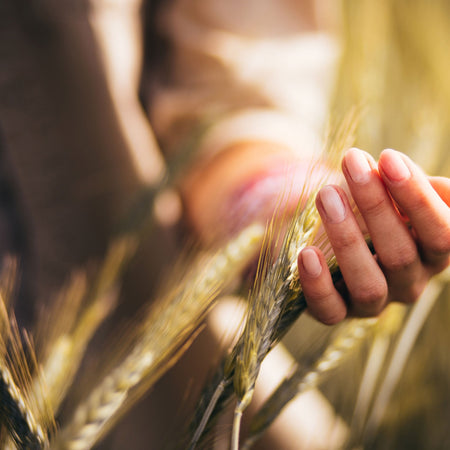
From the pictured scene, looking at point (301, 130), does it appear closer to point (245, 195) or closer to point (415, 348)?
point (245, 195)

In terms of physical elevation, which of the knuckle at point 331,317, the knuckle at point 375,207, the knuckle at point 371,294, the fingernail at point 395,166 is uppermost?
the fingernail at point 395,166

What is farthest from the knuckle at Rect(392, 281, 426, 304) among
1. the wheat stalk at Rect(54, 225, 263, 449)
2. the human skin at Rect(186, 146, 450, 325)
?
the wheat stalk at Rect(54, 225, 263, 449)

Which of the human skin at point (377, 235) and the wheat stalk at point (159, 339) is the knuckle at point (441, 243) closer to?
the human skin at point (377, 235)

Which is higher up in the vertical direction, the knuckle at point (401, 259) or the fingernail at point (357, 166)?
the fingernail at point (357, 166)

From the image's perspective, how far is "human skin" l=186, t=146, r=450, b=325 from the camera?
19 centimetres

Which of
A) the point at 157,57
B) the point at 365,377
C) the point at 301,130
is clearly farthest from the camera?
the point at 157,57

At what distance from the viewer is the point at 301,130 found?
1.89 feet

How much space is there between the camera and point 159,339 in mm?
213

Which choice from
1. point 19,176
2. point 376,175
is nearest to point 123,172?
point 19,176

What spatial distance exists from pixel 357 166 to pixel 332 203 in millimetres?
23

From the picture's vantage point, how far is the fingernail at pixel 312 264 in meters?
0.18

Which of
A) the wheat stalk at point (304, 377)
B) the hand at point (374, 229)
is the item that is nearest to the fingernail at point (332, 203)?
the hand at point (374, 229)

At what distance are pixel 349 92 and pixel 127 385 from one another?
42 cm

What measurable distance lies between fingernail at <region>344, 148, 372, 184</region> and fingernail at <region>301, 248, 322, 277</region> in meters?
0.05
